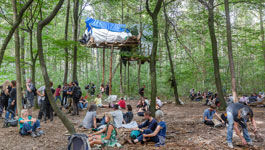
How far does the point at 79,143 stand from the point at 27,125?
2.65m

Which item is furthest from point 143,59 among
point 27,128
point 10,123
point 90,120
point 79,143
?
point 79,143

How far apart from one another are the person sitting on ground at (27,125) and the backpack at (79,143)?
230 centimetres

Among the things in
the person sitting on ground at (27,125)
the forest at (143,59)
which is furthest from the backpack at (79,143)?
the person sitting on ground at (27,125)

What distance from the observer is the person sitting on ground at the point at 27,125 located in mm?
5648

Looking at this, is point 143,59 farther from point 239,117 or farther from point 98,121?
point 239,117

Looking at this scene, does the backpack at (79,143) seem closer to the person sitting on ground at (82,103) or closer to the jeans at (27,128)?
the jeans at (27,128)

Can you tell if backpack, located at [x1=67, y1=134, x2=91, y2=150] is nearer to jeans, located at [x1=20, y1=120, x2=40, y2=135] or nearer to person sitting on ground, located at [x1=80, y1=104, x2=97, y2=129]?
jeans, located at [x1=20, y1=120, x2=40, y2=135]

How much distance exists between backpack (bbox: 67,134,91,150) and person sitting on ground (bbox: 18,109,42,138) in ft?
7.53

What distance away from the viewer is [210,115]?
24.0ft

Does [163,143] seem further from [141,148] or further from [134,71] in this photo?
[134,71]

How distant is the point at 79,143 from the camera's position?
4055mm

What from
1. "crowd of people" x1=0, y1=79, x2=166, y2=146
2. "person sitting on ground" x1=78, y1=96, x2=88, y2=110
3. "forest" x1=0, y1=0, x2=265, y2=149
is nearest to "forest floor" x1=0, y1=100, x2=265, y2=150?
"forest" x1=0, y1=0, x2=265, y2=149

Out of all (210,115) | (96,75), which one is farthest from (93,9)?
(210,115)

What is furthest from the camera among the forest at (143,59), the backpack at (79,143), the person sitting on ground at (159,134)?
the forest at (143,59)
